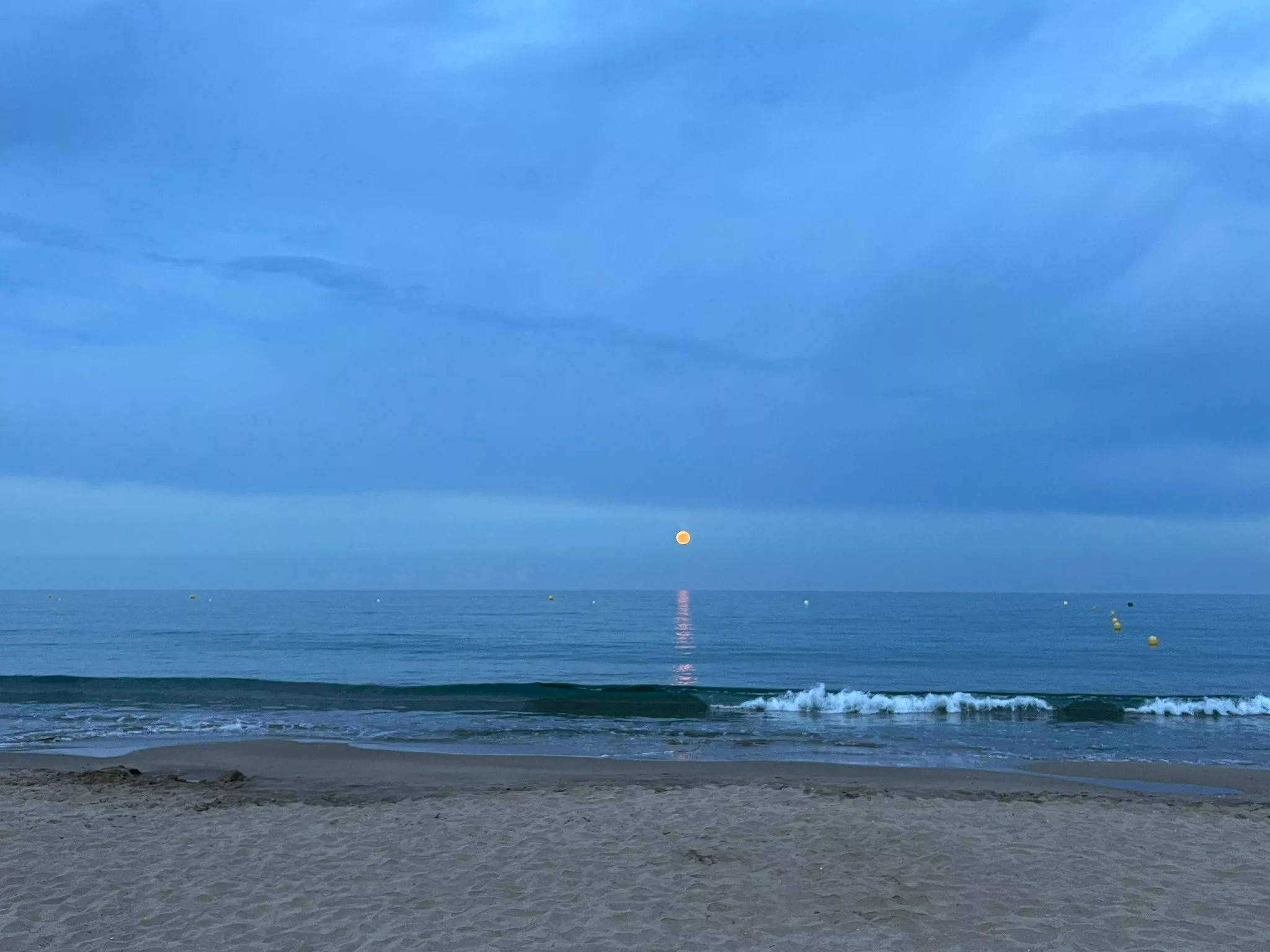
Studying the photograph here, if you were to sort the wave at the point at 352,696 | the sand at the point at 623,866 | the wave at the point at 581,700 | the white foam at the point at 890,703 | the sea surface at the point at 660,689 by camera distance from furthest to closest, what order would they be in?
the wave at the point at 352,696 < the white foam at the point at 890,703 < the wave at the point at 581,700 < the sea surface at the point at 660,689 < the sand at the point at 623,866

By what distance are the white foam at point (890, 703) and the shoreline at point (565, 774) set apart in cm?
794

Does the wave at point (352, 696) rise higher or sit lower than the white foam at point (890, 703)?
higher

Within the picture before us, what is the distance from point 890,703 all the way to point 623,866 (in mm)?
17491

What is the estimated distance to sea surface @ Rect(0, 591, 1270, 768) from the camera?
18234mm

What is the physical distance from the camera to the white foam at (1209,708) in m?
23.2

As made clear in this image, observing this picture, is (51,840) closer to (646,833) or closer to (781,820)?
(646,833)

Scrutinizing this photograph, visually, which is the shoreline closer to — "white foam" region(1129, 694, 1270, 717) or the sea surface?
the sea surface

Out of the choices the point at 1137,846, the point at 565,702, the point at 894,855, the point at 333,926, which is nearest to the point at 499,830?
the point at 333,926

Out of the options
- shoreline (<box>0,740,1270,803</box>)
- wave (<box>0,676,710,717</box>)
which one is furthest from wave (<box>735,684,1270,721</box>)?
shoreline (<box>0,740,1270,803</box>)

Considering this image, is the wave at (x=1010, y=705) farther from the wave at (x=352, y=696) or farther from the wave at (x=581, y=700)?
the wave at (x=352, y=696)

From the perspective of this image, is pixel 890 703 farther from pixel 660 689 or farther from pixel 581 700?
pixel 581 700

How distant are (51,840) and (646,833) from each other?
6075 millimetres

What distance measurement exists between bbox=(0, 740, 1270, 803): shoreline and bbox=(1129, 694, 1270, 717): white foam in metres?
8.27

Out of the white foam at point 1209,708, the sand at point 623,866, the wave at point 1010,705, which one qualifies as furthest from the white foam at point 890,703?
the sand at point 623,866
